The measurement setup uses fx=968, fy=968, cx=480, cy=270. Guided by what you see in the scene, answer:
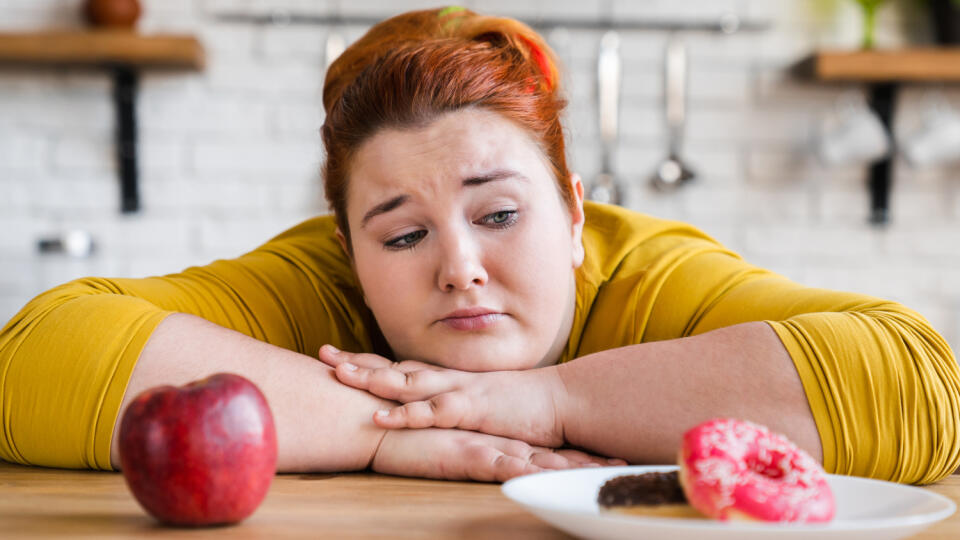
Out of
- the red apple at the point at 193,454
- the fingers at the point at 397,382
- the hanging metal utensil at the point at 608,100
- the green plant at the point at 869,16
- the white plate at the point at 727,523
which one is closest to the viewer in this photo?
the white plate at the point at 727,523

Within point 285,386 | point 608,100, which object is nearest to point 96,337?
point 285,386

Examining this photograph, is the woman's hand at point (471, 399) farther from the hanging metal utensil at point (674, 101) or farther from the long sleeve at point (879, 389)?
the hanging metal utensil at point (674, 101)

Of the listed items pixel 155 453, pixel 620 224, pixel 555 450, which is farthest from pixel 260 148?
pixel 155 453

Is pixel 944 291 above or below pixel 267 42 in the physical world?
below

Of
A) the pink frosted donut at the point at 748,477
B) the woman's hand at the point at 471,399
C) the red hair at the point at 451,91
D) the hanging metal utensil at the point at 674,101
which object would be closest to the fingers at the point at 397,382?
the woman's hand at the point at 471,399

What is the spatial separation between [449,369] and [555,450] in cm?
16

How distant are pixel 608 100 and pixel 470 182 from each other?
69.4 inches

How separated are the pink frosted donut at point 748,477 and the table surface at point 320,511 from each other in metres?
0.11

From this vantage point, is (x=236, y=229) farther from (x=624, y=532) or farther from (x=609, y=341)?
(x=624, y=532)

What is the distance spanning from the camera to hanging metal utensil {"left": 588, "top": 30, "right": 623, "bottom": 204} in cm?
279

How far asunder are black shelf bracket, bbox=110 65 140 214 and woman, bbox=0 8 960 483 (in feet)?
4.71

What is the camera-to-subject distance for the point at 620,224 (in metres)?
1.45

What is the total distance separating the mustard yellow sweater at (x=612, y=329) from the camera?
0.91 meters

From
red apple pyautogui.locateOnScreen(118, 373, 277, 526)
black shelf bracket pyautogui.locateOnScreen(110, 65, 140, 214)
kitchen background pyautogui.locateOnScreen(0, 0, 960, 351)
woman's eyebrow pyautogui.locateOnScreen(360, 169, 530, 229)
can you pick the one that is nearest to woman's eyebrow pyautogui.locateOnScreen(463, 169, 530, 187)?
woman's eyebrow pyautogui.locateOnScreen(360, 169, 530, 229)
